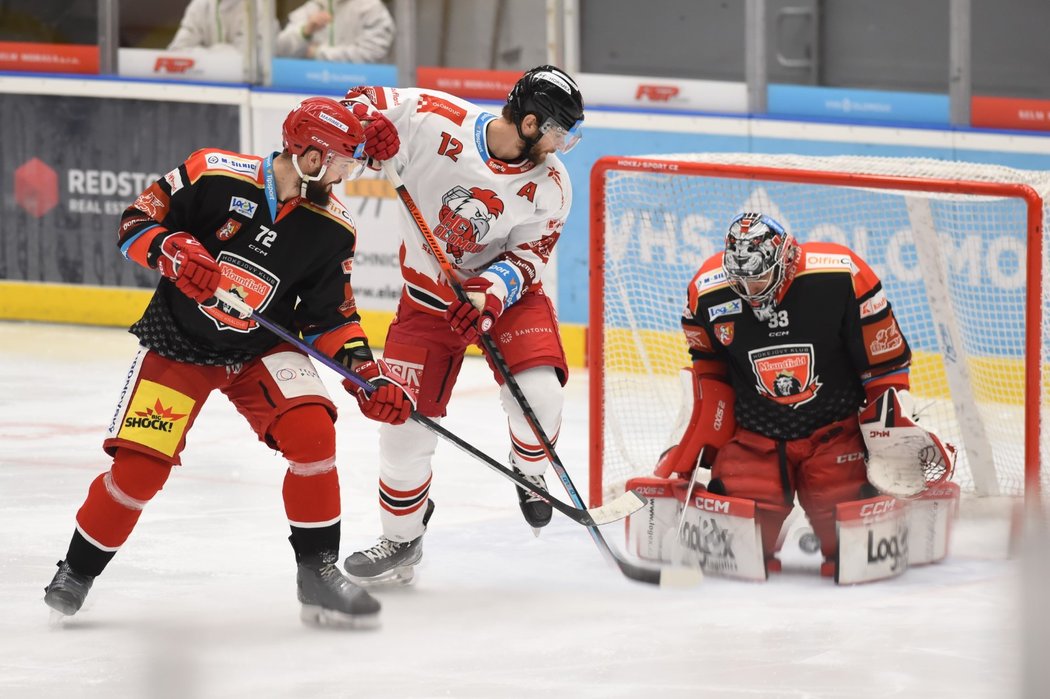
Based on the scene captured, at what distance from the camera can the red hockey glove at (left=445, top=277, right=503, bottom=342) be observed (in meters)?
A: 3.28

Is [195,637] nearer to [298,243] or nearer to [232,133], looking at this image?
[298,243]

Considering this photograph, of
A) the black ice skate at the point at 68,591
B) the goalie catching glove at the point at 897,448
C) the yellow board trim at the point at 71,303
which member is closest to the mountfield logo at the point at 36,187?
the yellow board trim at the point at 71,303

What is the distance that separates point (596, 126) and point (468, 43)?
74cm

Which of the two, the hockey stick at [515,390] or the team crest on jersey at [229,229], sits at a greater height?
→ the team crest on jersey at [229,229]

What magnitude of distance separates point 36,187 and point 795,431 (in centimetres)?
477

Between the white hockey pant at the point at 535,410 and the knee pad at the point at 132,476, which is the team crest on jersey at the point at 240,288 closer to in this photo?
the knee pad at the point at 132,476

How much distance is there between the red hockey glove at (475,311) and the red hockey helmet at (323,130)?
0.47 metres

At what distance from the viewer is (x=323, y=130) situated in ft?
9.59

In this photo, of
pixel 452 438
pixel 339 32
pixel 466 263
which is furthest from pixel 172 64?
pixel 452 438

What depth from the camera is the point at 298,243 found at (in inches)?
119

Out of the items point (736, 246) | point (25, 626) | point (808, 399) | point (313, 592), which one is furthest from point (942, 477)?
point (25, 626)

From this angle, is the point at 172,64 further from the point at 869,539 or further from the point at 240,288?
the point at 869,539

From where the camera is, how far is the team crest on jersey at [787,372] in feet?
11.5

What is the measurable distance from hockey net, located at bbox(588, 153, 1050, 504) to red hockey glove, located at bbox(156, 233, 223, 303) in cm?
143
